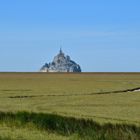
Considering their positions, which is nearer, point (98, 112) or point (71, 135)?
point (71, 135)

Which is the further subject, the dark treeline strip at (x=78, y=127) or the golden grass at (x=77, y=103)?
the golden grass at (x=77, y=103)

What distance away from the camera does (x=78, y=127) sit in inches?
664

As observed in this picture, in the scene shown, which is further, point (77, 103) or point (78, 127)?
point (77, 103)

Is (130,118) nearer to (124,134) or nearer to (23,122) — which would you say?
(23,122)

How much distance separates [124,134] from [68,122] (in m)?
3.93

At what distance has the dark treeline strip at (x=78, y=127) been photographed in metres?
14.4

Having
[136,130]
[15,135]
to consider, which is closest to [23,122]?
[15,135]

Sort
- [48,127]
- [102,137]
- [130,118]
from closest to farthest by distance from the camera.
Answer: [102,137] < [48,127] < [130,118]

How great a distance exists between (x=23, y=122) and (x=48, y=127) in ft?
4.60

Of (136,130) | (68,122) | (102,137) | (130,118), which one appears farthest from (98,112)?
(102,137)

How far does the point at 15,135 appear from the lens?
15461 millimetres

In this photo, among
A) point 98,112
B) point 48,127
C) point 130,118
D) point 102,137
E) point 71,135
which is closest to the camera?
point 102,137

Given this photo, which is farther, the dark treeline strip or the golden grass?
the golden grass

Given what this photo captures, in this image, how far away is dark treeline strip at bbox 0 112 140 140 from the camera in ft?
47.4
